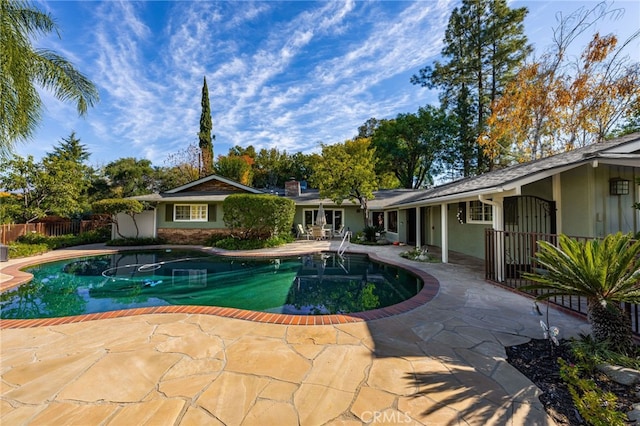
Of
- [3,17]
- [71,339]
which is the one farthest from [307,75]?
[71,339]

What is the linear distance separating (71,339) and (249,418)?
3.31 meters

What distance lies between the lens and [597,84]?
14.5m

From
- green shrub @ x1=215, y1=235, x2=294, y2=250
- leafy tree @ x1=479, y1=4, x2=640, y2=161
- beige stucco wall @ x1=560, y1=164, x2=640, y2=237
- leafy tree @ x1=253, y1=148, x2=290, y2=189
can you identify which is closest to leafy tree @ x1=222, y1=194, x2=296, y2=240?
green shrub @ x1=215, y1=235, x2=294, y2=250

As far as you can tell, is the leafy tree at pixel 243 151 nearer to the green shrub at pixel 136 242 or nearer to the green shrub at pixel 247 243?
the green shrub at pixel 136 242

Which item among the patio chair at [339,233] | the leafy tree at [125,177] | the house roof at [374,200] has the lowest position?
the patio chair at [339,233]

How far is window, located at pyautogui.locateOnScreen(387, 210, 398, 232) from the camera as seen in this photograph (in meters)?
17.6

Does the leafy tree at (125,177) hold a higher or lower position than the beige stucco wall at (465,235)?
higher

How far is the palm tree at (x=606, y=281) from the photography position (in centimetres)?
300

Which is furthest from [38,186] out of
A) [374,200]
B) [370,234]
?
[374,200]

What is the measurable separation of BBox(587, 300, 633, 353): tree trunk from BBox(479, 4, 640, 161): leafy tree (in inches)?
676

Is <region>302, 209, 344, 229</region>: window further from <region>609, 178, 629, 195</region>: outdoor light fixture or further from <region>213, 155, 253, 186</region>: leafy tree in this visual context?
<region>609, 178, 629, 195</region>: outdoor light fixture

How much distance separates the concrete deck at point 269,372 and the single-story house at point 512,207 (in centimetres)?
331

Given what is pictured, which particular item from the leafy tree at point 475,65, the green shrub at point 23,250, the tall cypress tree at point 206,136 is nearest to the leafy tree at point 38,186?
the green shrub at point 23,250

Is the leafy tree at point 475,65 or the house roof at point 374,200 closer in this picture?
the house roof at point 374,200
